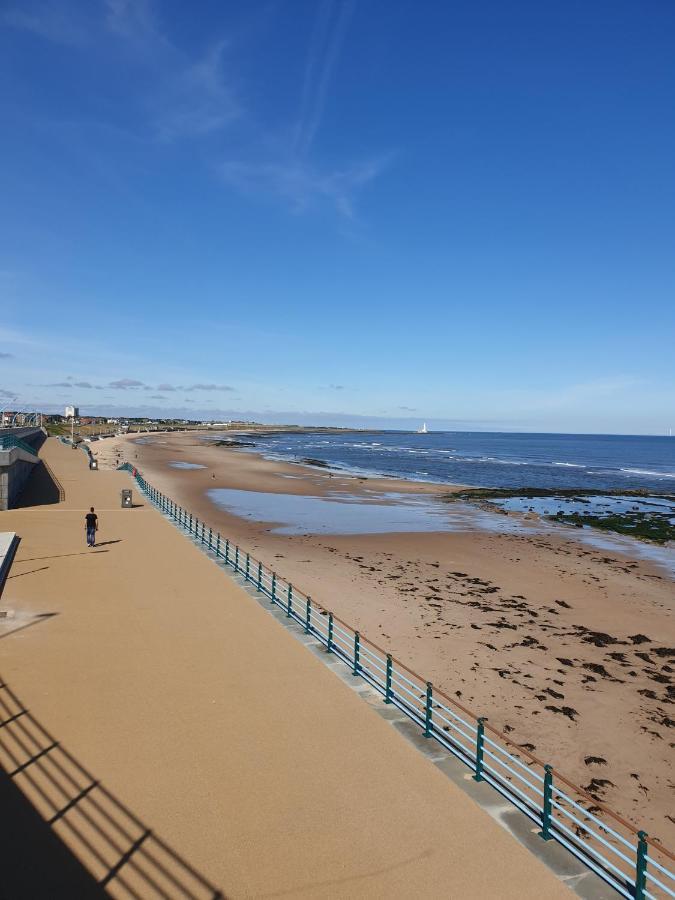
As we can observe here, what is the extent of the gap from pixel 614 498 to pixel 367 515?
30804 mm

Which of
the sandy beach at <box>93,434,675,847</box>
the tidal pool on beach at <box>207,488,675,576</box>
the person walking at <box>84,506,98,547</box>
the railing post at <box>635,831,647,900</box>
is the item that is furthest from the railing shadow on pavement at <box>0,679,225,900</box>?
the tidal pool on beach at <box>207,488,675,576</box>

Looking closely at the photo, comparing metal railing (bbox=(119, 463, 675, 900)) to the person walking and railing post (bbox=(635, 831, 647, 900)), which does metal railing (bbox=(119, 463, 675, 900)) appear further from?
the person walking

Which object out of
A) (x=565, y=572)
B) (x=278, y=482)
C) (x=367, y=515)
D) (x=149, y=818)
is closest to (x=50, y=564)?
(x=149, y=818)

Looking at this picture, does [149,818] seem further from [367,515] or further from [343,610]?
[367,515]

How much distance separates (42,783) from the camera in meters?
7.70

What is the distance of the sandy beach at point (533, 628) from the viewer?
37.9 ft

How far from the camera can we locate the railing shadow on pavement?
240 inches

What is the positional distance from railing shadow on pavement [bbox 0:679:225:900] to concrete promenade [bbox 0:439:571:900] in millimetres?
119

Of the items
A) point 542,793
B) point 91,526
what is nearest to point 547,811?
point 542,793

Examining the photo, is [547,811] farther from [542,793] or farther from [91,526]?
[91,526]

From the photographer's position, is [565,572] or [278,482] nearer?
[565,572]

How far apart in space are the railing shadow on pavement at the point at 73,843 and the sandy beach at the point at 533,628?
24.4 ft

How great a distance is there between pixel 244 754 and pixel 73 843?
8.52ft

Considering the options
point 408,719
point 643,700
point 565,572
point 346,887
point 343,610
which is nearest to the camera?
point 346,887
